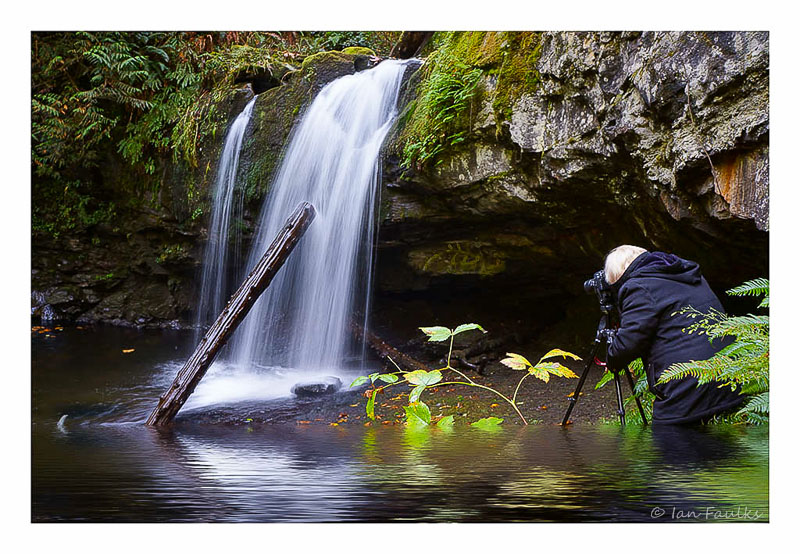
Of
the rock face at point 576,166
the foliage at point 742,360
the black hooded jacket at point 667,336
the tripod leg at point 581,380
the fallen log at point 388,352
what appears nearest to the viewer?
the foliage at point 742,360

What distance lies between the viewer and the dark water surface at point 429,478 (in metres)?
1.69

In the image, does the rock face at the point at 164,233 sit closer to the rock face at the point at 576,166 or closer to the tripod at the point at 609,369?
the rock face at the point at 576,166

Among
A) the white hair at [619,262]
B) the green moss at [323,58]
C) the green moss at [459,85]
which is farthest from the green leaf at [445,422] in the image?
the green moss at [323,58]

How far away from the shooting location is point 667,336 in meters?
2.01

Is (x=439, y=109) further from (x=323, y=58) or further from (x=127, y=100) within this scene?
(x=127, y=100)

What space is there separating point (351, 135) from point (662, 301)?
106 inches

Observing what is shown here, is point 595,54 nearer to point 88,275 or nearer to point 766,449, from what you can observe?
point 766,449

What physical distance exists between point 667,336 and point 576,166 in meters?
1.35

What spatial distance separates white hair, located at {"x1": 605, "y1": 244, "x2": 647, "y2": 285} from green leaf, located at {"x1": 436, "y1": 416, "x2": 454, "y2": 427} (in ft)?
2.95

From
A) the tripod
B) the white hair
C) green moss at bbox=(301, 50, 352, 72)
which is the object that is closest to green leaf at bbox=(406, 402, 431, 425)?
the tripod

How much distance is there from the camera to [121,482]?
1806 millimetres

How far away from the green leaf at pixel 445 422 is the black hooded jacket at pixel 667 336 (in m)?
0.68

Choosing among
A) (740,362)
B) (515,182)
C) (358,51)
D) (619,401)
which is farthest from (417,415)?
(358,51)
